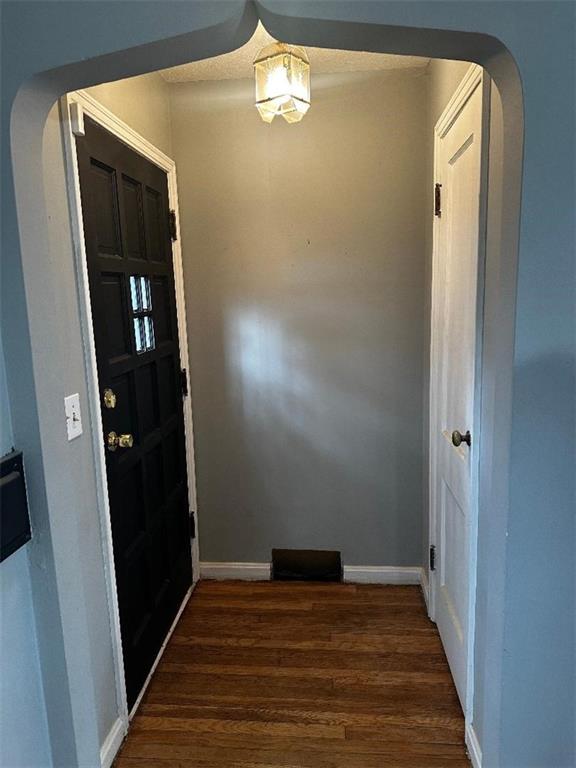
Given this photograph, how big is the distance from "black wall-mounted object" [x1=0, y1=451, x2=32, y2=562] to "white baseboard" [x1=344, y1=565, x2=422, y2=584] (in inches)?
73.0

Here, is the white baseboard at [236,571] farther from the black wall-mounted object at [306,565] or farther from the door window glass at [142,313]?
the door window glass at [142,313]

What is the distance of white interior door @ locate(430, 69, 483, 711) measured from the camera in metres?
1.52

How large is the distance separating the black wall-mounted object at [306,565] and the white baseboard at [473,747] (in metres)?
1.05

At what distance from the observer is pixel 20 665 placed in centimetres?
112

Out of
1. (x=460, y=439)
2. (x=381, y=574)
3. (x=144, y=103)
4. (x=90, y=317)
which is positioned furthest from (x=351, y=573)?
(x=144, y=103)

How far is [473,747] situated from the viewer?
1.53 metres

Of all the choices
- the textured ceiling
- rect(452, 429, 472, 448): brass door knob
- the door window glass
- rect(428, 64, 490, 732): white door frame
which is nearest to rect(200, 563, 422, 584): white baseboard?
rect(428, 64, 490, 732): white door frame

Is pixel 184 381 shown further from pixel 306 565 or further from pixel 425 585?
pixel 425 585

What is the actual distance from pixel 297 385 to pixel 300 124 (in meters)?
1.21

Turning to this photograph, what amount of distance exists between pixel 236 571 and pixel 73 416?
1553mm

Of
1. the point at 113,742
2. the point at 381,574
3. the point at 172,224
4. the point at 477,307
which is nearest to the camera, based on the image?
the point at 477,307

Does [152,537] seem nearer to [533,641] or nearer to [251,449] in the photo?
[251,449]

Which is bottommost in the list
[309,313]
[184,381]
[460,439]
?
[460,439]

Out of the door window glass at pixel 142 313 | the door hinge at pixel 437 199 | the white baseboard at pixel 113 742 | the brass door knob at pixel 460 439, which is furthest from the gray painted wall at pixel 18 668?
the door hinge at pixel 437 199
